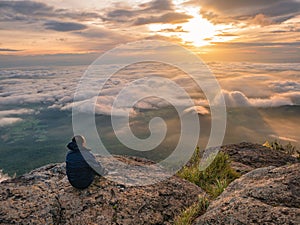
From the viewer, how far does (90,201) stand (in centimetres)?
1025

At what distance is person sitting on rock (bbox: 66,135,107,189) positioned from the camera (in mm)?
10617

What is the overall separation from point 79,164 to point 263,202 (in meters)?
6.51

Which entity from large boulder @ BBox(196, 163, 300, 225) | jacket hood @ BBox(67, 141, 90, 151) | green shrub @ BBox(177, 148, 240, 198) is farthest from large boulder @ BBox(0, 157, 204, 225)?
large boulder @ BBox(196, 163, 300, 225)

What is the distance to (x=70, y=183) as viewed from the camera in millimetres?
10922

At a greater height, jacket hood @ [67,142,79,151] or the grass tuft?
jacket hood @ [67,142,79,151]

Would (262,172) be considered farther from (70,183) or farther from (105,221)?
(70,183)

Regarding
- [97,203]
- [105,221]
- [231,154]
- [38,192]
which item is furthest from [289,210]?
[231,154]

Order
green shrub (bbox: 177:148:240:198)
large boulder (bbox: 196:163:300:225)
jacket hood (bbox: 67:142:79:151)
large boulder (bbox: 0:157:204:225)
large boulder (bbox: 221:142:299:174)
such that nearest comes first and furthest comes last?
large boulder (bbox: 196:163:300:225)
large boulder (bbox: 0:157:204:225)
jacket hood (bbox: 67:142:79:151)
green shrub (bbox: 177:148:240:198)
large boulder (bbox: 221:142:299:174)

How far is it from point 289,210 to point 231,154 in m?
12.1

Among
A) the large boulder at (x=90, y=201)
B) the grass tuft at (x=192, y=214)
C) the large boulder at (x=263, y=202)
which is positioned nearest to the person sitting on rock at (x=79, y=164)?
the large boulder at (x=90, y=201)

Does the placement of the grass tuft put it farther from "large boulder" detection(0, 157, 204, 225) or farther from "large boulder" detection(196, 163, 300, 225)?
"large boulder" detection(0, 157, 204, 225)

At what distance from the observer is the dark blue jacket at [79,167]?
10.6m

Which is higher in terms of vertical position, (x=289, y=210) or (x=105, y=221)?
(x=289, y=210)

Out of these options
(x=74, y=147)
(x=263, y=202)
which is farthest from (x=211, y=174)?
(x=74, y=147)
